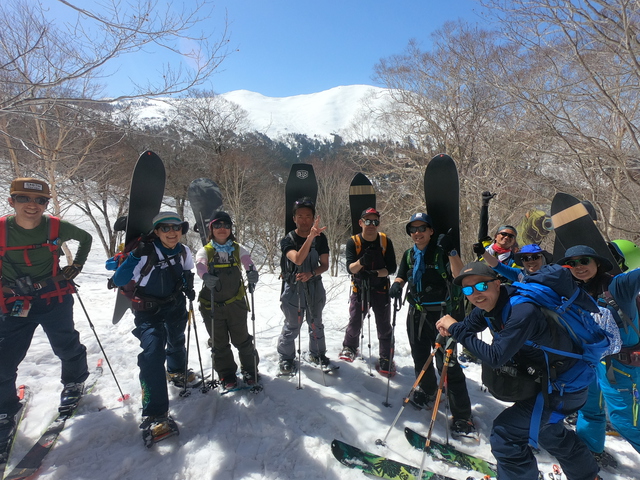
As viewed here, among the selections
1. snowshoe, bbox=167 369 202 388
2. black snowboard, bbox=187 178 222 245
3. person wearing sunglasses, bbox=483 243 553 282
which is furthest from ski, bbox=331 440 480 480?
black snowboard, bbox=187 178 222 245

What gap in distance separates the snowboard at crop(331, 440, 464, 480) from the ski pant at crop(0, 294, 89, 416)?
3.01 m

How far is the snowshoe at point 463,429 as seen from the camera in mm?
3080

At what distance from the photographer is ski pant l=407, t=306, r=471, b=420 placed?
3.14 m

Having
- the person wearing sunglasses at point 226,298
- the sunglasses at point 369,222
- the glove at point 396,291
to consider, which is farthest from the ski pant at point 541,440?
the person wearing sunglasses at point 226,298

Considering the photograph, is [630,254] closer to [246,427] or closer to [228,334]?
[246,427]

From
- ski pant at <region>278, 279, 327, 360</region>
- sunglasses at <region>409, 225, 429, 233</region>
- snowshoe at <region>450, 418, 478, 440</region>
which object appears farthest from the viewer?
ski pant at <region>278, 279, 327, 360</region>

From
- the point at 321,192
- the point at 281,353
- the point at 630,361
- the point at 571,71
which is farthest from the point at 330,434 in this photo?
the point at 321,192

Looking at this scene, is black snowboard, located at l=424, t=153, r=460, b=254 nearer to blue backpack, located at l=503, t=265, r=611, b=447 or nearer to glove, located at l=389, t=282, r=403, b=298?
glove, located at l=389, t=282, r=403, b=298

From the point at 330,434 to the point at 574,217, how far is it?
4.01 meters

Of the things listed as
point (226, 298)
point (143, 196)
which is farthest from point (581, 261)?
point (143, 196)

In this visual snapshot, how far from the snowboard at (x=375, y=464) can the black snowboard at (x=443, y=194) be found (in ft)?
8.59

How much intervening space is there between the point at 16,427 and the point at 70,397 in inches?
17.3

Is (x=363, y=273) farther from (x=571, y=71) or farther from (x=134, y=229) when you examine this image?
(x=571, y=71)

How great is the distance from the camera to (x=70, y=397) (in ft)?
10.9
